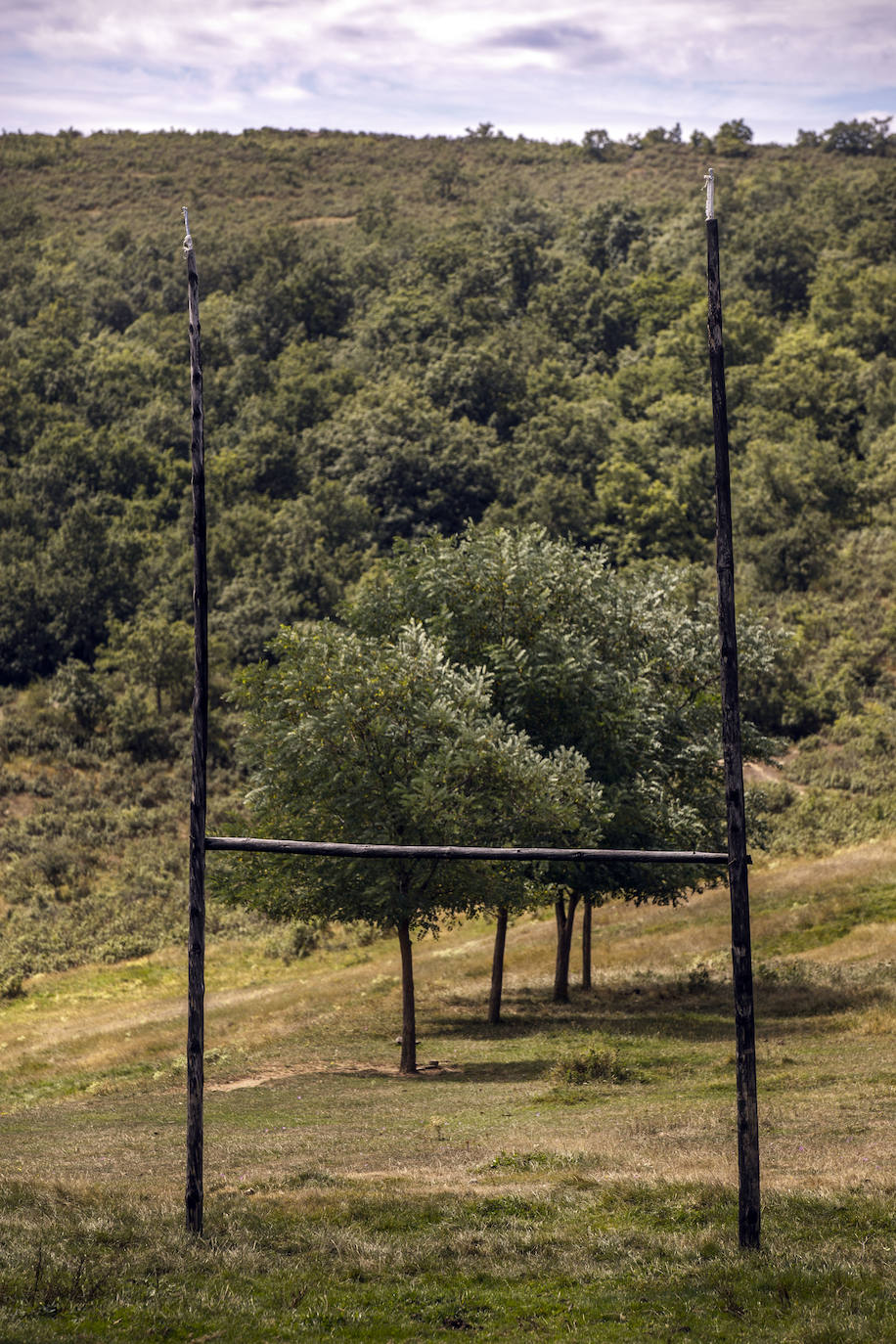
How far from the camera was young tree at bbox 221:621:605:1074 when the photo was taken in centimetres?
2941

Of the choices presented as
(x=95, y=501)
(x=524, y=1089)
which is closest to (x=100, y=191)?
(x=95, y=501)

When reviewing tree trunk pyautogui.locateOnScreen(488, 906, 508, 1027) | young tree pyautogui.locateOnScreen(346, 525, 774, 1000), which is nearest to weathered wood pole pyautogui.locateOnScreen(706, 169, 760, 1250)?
young tree pyautogui.locateOnScreen(346, 525, 774, 1000)

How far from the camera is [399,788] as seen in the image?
2891cm

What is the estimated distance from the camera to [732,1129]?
20188 mm

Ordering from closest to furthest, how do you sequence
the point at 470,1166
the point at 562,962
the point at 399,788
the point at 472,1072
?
the point at 470,1166 < the point at 399,788 < the point at 472,1072 < the point at 562,962

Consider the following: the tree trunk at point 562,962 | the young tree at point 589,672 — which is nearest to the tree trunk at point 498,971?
the young tree at point 589,672

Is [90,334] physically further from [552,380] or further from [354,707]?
[354,707]

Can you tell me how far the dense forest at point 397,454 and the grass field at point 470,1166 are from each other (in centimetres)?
2438

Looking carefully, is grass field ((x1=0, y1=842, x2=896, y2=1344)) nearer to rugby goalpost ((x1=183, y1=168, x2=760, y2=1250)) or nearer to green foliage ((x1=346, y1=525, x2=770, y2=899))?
rugby goalpost ((x1=183, y1=168, x2=760, y2=1250))

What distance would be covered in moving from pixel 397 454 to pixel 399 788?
79577 millimetres

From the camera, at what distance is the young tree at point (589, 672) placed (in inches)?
1378

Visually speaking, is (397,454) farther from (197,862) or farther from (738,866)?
(738,866)

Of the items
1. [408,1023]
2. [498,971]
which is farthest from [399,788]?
[498,971]

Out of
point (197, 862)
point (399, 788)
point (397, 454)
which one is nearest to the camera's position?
point (197, 862)
